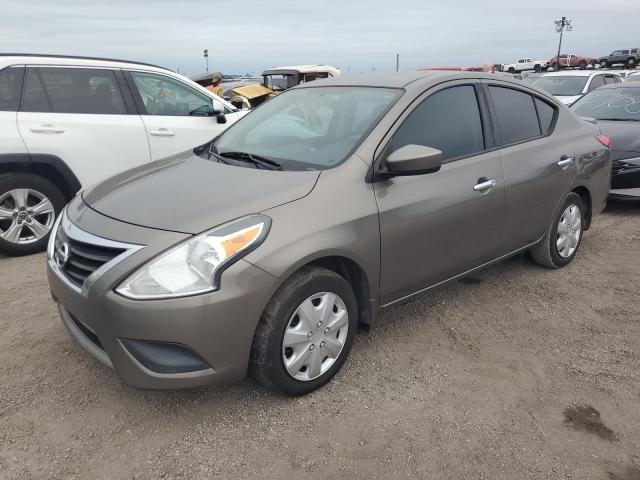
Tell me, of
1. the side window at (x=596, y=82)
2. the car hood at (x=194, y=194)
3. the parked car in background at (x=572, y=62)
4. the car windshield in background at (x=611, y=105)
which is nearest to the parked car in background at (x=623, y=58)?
the parked car in background at (x=572, y=62)

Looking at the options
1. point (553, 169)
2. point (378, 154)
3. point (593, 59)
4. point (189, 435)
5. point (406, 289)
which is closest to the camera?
point (189, 435)

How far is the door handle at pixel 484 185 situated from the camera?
11.1ft

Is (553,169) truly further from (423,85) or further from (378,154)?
(378,154)

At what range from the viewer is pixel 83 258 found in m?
2.52

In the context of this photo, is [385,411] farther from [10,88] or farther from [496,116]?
[10,88]

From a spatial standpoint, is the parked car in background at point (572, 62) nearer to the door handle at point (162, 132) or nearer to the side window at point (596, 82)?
the side window at point (596, 82)

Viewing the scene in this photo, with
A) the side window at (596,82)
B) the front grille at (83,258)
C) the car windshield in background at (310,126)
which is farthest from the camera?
the side window at (596,82)

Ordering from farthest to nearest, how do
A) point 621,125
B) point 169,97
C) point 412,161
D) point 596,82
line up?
point 596,82
point 621,125
point 169,97
point 412,161

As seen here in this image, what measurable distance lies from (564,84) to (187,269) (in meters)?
11.6

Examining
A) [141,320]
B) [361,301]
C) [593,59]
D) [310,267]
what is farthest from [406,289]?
[593,59]

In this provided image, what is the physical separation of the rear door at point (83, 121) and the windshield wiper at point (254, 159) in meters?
2.33

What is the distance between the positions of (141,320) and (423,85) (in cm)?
216

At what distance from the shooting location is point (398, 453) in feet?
7.92

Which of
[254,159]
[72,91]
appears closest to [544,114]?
[254,159]
